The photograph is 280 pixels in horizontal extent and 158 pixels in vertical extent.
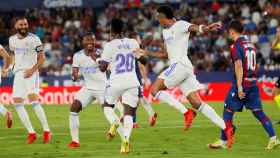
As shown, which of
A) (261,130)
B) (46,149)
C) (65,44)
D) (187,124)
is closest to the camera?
(46,149)

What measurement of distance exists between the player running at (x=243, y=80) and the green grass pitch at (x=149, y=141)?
731mm

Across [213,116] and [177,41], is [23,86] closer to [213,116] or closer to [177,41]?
[177,41]

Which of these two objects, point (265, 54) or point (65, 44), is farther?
point (65, 44)

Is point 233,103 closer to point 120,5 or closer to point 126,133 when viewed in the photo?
point 126,133

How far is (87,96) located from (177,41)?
224cm

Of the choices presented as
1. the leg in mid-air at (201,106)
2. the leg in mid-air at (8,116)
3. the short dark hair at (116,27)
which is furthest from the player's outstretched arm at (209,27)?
the leg in mid-air at (8,116)

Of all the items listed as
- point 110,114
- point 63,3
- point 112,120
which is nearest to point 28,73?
point 110,114

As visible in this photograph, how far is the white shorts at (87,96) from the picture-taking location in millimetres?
18016

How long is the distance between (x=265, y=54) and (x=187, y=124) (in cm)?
1976

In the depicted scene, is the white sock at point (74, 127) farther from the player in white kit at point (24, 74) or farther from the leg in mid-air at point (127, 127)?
the leg in mid-air at point (127, 127)

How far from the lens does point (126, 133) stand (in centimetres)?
1573

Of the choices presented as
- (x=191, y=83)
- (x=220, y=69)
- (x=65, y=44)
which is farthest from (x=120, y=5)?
(x=191, y=83)

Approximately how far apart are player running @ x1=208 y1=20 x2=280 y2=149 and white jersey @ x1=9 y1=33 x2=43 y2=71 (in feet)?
15.1

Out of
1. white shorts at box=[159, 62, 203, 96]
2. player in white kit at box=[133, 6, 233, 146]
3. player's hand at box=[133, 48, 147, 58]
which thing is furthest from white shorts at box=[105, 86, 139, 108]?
white shorts at box=[159, 62, 203, 96]
